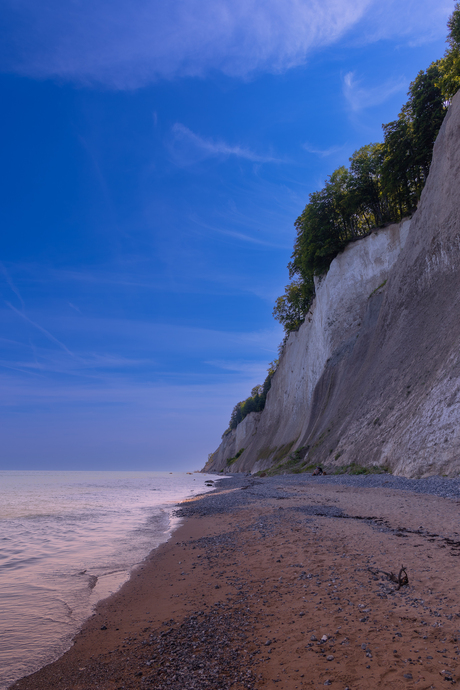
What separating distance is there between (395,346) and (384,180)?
1673 cm

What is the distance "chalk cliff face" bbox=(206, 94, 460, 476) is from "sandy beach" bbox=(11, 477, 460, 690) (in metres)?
8.17

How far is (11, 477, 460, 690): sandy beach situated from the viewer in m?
2.88

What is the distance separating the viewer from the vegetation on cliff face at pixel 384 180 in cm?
2667

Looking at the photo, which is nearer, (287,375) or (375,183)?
(375,183)

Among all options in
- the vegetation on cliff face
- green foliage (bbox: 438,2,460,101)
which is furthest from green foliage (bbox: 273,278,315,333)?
green foliage (bbox: 438,2,460,101)

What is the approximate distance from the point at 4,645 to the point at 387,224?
3396cm

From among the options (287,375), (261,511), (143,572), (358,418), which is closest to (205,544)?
(143,572)

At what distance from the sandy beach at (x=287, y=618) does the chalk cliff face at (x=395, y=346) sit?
26.8 feet

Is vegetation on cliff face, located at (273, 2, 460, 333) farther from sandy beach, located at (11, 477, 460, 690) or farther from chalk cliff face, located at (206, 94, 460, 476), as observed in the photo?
sandy beach, located at (11, 477, 460, 690)

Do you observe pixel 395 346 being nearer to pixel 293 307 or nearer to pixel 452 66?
pixel 452 66

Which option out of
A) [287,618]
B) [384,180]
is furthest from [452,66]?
[287,618]

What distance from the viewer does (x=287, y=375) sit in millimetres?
50000

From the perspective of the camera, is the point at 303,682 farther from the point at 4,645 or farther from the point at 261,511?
the point at 261,511

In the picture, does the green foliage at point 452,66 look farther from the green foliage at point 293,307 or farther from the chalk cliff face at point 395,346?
the green foliage at point 293,307
